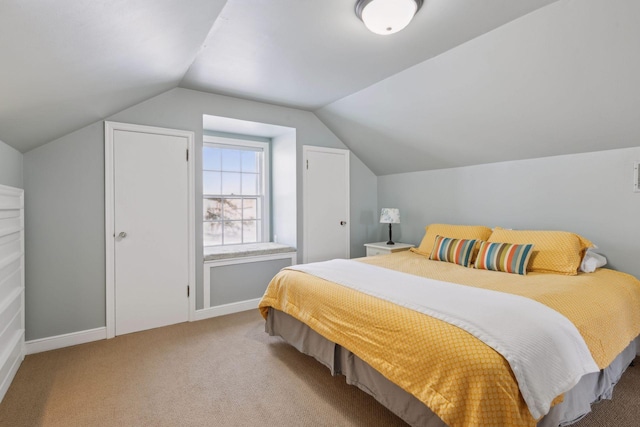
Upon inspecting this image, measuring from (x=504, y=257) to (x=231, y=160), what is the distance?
3.28 metres

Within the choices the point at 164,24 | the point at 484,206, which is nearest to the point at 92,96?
the point at 164,24

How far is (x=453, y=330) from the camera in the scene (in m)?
1.47

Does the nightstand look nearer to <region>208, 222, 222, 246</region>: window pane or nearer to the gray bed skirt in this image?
the gray bed skirt

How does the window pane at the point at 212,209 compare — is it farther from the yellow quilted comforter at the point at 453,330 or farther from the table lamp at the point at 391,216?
the table lamp at the point at 391,216

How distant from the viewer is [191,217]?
337 cm

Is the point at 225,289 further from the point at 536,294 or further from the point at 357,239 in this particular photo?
the point at 536,294

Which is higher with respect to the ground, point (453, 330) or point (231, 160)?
point (231, 160)

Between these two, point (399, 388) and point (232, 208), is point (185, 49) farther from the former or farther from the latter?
point (399, 388)

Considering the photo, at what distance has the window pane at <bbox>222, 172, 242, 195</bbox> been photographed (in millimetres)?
4228

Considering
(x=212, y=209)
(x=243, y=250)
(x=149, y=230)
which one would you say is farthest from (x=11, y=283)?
(x=212, y=209)

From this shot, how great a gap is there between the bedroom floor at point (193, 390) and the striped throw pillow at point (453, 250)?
127 cm

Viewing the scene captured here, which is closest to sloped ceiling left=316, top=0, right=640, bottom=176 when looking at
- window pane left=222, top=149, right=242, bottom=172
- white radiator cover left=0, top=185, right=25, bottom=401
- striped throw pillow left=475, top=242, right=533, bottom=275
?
striped throw pillow left=475, top=242, right=533, bottom=275

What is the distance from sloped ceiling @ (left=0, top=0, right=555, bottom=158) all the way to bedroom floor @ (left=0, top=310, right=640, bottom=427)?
1653 millimetres

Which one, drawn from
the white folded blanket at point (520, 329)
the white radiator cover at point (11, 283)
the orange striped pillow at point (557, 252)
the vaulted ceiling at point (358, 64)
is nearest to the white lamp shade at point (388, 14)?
the vaulted ceiling at point (358, 64)
